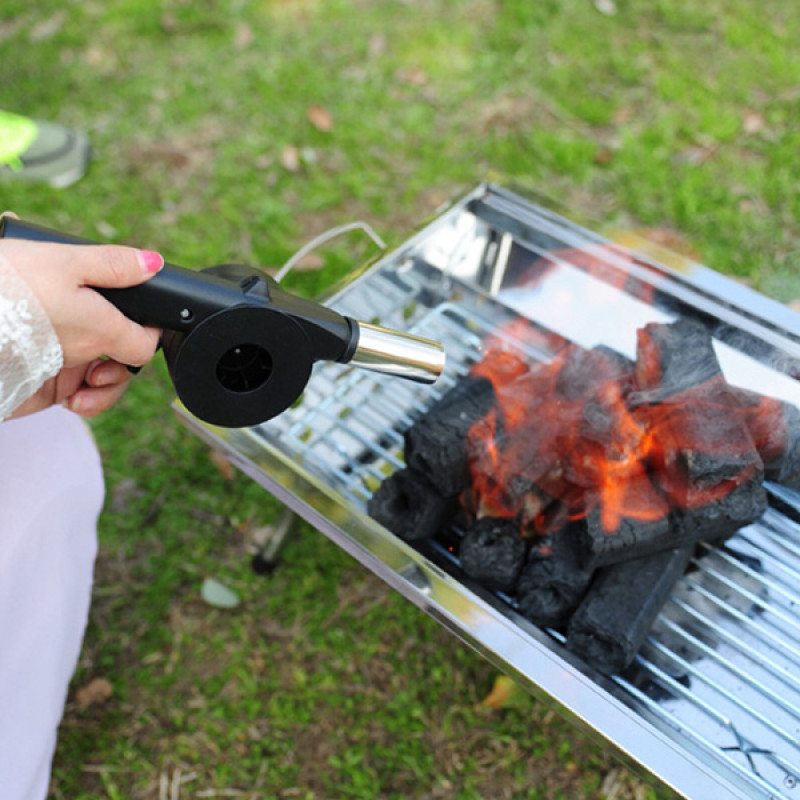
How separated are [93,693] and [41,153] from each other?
222 cm

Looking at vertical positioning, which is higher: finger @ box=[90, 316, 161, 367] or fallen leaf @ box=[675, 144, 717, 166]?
finger @ box=[90, 316, 161, 367]

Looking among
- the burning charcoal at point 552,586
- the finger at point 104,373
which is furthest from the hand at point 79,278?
the burning charcoal at point 552,586

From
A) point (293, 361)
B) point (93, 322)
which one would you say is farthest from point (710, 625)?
point (93, 322)

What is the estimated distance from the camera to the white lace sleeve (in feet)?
3.48

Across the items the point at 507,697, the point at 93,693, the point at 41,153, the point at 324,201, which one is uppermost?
the point at 324,201

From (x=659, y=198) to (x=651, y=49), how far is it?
3.01ft

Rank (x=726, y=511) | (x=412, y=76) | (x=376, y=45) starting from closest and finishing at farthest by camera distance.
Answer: (x=726, y=511) < (x=412, y=76) < (x=376, y=45)

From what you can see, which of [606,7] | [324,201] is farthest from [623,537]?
[606,7]

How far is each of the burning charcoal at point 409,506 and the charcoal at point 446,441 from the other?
0.03 meters

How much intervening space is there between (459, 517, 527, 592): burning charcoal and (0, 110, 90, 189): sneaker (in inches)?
96.7

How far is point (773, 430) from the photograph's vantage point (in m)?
1.48

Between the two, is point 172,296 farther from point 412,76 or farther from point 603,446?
point 412,76

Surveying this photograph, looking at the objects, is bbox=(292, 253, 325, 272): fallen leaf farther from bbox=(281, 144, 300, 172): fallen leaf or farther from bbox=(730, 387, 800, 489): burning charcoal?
bbox=(730, 387, 800, 489): burning charcoal

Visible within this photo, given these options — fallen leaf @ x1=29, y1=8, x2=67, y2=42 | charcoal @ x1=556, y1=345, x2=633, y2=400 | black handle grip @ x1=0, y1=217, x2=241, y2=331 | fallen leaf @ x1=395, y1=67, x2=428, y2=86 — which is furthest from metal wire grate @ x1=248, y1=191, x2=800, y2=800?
fallen leaf @ x1=29, y1=8, x2=67, y2=42
